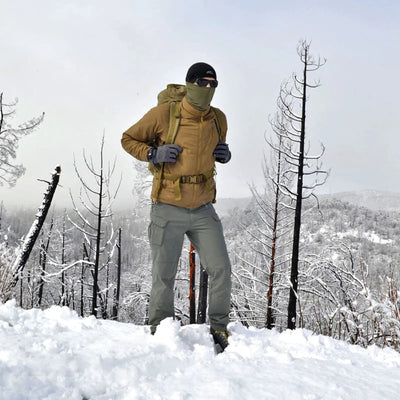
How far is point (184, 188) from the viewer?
Result: 2928 mm

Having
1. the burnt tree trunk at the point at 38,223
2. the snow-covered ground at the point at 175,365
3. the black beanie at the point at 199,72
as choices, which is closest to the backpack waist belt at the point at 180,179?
the black beanie at the point at 199,72

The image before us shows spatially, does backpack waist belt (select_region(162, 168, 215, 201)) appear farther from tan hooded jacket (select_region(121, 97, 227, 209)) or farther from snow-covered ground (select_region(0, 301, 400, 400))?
snow-covered ground (select_region(0, 301, 400, 400))

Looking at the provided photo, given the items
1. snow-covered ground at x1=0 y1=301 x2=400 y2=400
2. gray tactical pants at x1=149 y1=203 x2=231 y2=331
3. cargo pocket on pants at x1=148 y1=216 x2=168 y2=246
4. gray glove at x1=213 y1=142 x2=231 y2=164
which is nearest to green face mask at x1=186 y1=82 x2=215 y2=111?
gray glove at x1=213 y1=142 x2=231 y2=164

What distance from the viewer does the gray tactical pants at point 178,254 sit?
9.51 ft

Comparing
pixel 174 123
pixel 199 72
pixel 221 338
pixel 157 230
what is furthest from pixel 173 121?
pixel 221 338

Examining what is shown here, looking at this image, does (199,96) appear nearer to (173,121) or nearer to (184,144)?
(173,121)

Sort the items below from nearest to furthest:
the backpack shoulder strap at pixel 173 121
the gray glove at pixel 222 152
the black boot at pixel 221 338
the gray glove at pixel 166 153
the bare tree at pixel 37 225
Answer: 1. the black boot at pixel 221 338
2. the gray glove at pixel 166 153
3. the backpack shoulder strap at pixel 173 121
4. the gray glove at pixel 222 152
5. the bare tree at pixel 37 225

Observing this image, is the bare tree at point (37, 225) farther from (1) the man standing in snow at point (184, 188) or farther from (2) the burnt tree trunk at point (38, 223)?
(1) the man standing in snow at point (184, 188)

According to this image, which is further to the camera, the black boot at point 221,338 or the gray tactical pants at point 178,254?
the gray tactical pants at point 178,254

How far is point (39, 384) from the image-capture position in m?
1.56

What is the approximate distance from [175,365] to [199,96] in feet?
6.48

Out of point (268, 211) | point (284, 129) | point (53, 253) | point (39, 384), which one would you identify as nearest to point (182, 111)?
point (39, 384)

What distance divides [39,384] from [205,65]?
2.45m

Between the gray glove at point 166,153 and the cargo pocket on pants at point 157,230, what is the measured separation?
50cm
